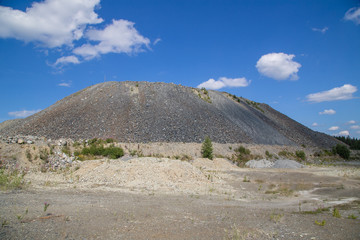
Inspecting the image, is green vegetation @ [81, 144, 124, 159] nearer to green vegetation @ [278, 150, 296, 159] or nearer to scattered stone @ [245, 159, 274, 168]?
scattered stone @ [245, 159, 274, 168]

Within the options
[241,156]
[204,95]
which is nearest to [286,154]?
[241,156]

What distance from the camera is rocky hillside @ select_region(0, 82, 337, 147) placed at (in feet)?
123

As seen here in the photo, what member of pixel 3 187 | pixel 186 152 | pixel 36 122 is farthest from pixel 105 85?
pixel 3 187

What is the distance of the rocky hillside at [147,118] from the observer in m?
37.3

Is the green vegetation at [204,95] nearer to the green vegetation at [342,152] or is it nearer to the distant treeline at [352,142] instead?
the green vegetation at [342,152]

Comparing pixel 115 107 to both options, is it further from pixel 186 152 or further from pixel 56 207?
pixel 56 207

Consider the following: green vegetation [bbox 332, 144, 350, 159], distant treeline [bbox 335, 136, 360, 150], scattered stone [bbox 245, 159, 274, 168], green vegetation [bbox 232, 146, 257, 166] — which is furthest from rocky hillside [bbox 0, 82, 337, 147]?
distant treeline [bbox 335, 136, 360, 150]

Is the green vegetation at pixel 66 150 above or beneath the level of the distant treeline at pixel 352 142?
beneath

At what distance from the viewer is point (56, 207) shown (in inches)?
363

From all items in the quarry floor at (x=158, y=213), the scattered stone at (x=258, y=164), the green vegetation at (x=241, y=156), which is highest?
the green vegetation at (x=241, y=156)

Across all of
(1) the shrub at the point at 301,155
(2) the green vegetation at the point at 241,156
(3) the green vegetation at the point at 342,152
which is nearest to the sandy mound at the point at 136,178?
(2) the green vegetation at the point at 241,156

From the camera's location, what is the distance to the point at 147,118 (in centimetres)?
4109

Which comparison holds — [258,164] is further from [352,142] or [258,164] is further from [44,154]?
[352,142]

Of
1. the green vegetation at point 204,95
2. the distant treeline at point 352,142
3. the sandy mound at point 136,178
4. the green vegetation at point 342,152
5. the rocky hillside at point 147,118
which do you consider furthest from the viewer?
the distant treeline at point 352,142
